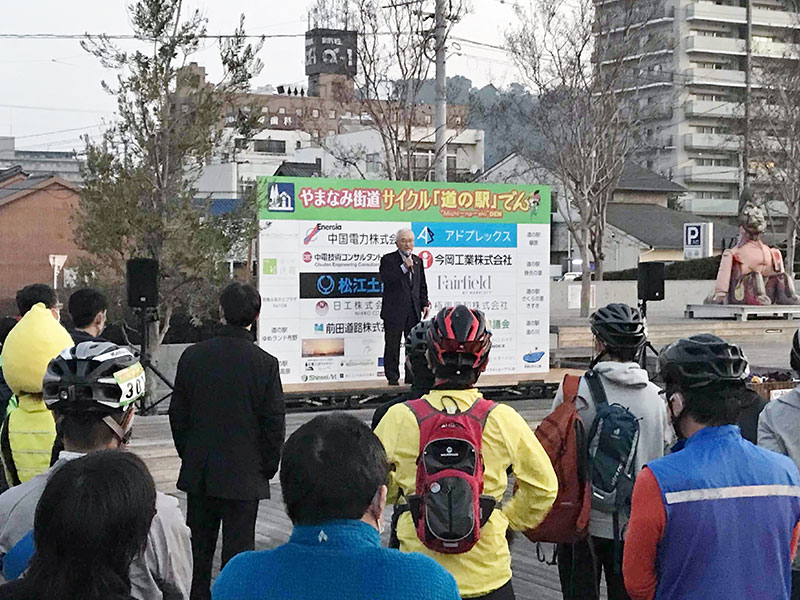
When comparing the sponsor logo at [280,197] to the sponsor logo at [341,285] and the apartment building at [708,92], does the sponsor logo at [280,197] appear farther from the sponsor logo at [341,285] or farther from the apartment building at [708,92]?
the apartment building at [708,92]

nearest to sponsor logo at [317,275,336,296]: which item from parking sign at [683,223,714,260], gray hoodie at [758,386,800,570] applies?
gray hoodie at [758,386,800,570]

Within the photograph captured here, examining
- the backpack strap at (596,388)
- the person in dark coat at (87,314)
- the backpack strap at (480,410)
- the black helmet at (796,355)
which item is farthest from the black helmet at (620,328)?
the person in dark coat at (87,314)

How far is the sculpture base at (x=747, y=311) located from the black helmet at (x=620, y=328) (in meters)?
24.3

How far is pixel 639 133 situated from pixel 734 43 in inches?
2047

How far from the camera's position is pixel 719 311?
2836 cm

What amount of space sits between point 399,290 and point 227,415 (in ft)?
25.0

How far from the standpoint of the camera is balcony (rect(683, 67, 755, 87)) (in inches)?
3133

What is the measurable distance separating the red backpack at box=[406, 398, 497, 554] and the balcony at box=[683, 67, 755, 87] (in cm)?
7919

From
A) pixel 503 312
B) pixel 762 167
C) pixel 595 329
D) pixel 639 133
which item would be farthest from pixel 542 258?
pixel 762 167

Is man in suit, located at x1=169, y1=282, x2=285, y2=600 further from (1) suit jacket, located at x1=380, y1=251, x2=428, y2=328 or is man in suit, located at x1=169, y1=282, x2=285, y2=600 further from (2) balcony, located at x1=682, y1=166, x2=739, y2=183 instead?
(2) balcony, located at x1=682, y1=166, x2=739, y2=183

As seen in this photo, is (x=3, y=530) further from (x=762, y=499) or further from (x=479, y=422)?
(x=762, y=499)

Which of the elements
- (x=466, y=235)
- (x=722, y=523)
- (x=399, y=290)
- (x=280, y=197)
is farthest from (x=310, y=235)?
(x=722, y=523)

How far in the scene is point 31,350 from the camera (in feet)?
16.9

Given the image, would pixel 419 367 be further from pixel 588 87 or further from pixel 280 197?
pixel 588 87
